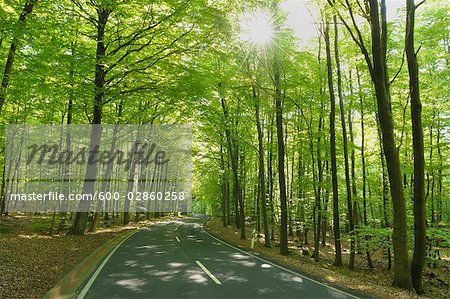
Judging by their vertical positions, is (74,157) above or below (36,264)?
above

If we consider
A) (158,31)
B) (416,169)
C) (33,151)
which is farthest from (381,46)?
(33,151)

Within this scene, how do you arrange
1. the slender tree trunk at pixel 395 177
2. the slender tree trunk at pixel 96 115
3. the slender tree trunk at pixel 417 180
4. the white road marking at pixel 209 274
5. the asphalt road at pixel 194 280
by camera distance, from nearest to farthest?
the asphalt road at pixel 194 280 → the white road marking at pixel 209 274 → the slender tree trunk at pixel 395 177 → the slender tree trunk at pixel 417 180 → the slender tree trunk at pixel 96 115

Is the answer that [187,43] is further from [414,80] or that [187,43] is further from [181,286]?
[181,286]

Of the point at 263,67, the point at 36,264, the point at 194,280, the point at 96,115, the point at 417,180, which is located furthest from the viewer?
the point at 263,67

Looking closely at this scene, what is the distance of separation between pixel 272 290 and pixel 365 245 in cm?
941

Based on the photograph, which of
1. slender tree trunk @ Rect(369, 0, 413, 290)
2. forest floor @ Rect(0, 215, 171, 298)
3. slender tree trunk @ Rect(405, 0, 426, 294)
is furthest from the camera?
slender tree trunk @ Rect(405, 0, 426, 294)

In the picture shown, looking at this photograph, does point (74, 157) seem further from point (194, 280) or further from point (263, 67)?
point (194, 280)

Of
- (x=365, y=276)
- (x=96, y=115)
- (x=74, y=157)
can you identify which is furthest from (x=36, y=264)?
(x=74, y=157)

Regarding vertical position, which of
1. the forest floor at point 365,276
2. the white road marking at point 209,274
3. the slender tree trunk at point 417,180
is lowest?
the forest floor at point 365,276

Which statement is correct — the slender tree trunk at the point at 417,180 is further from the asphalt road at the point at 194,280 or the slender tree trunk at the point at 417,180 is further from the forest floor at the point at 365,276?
the asphalt road at the point at 194,280

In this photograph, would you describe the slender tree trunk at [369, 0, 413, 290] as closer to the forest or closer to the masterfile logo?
the forest

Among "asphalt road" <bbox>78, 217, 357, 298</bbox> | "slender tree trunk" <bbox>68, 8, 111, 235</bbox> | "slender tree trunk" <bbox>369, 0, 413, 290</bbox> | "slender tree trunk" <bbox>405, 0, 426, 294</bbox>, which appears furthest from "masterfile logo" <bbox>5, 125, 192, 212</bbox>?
"slender tree trunk" <bbox>405, 0, 426, 294</bbox>

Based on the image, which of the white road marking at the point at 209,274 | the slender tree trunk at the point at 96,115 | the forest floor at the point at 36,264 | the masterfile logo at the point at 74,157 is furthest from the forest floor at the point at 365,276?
the masterfile logo at the point at 74,157

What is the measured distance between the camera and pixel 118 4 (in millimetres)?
12398
